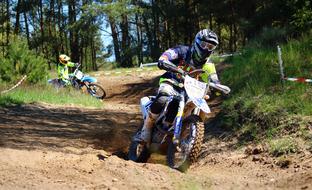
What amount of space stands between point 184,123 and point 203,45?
1.06 meters

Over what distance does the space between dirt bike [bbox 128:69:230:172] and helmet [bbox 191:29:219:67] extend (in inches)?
7.7

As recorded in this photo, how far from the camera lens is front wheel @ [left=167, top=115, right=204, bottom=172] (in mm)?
5941

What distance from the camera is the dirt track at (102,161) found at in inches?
192

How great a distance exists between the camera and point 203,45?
6371 millimetres

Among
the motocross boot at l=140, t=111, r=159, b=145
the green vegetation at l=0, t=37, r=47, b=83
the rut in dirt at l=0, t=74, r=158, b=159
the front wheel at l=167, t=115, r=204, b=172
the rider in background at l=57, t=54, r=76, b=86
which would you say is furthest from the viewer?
the green vegetation at l=0, t=37, r=47, b=83

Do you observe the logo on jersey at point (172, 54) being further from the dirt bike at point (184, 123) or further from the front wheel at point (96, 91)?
the front wheel at point (96, 91)

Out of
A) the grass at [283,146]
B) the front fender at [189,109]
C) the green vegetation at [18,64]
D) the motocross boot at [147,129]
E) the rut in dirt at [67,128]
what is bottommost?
the rut in dirt at [67,128]

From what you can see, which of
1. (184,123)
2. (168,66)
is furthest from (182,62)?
(184,123)

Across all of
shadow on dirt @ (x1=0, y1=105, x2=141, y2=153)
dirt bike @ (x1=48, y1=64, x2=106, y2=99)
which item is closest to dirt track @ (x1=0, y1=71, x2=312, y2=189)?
shadow on dirt @ (x1=0, y1=105, x2=141, y2=153)

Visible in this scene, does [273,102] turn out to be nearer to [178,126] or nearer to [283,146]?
[283,146]

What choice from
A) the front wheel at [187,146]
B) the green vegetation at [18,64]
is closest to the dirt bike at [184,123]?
the front wheel at [187,146]

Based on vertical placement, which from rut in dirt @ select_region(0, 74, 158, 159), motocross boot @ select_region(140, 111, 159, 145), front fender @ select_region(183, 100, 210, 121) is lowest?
rut in dirt @ select_region(0, 74, 158, 159)

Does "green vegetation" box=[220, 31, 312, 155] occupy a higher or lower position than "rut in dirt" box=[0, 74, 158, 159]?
higher

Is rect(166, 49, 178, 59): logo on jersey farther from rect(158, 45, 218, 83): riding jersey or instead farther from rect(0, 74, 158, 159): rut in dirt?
rect(0, 74, 158, 159): rut in dirt
